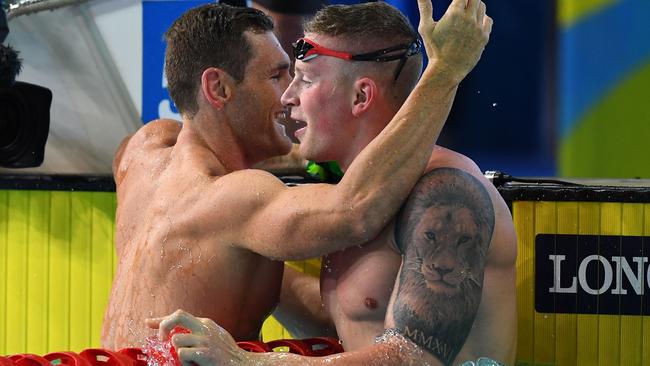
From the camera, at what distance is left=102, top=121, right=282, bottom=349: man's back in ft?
9.18

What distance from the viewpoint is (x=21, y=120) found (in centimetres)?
418

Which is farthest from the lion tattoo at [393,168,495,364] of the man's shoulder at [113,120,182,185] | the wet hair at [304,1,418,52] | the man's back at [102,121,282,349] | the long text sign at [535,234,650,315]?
the man's shoulder at [113,120,182,185]

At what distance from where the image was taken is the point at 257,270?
287cm

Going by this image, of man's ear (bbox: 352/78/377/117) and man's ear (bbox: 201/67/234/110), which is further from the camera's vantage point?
man's ear (bbox: 201/67/234/110)

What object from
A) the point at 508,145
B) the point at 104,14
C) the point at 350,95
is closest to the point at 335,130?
the point at 350,95

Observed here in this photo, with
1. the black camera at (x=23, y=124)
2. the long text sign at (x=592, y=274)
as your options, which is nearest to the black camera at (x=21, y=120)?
the black camera at (x=23, y=124)

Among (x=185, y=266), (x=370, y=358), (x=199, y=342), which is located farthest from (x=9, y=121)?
(x=370, y=358)

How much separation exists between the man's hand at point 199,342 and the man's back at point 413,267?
0.36 m

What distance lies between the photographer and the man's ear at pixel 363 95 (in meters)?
2.67

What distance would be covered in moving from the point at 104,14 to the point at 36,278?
109 centimetres

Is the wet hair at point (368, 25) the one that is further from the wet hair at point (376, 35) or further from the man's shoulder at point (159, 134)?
the man's shoulder at point (159, 134)

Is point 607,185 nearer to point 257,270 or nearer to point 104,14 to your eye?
point 257,270

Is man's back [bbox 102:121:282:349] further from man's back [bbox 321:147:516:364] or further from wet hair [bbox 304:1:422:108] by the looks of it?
wet hair [bbox 304:1:422:108]

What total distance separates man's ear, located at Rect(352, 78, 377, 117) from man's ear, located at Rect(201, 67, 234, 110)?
474mm
